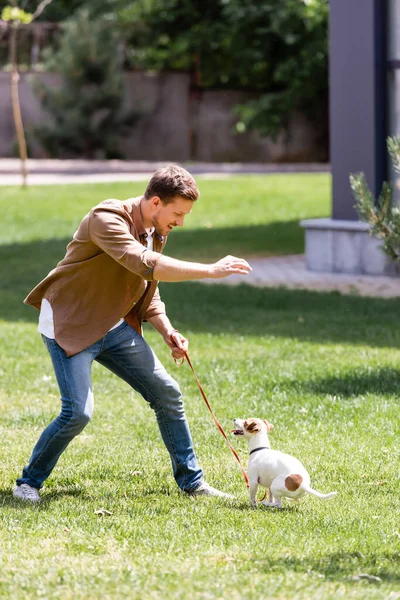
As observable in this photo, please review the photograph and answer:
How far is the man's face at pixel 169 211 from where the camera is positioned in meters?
4.76

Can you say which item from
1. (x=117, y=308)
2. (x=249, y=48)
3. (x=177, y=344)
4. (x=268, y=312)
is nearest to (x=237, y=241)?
(x=268, y=312)

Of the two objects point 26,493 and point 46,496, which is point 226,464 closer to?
point 46,496

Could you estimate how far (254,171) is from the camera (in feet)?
95.3

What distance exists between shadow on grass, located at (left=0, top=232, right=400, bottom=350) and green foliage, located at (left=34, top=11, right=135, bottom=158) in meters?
19.8

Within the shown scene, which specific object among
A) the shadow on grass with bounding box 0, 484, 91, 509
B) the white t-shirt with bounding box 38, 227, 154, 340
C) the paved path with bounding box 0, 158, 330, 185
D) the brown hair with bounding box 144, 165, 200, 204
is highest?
the brown hair with bounding box 144, 165, 200, 204

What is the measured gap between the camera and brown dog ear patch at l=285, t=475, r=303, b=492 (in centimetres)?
486

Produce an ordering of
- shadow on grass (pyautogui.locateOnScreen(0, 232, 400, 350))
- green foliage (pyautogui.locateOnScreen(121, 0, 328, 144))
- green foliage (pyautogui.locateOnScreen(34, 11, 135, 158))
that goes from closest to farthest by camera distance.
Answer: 1. shadow on grass (pyautogui.locateOnScreen(0, 232, 400, 350))
2. green foliage (pyautogui.locateOnScreen(121, 0, 328, 144))
3. green foliage (pyautogui.locateOnScreen(34, 11, 135, 158))

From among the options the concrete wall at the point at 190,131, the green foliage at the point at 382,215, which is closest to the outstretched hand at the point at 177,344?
the green foliage at the point at 382,215

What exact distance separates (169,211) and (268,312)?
19.8 ft

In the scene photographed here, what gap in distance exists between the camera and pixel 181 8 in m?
34.9

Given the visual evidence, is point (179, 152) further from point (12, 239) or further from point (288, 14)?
point (12, 239)

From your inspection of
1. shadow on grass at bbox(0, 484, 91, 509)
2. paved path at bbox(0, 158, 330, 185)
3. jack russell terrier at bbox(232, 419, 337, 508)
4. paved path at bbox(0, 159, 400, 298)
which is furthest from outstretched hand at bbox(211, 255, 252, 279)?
paved path at bbox(0, 158, 330, 185)

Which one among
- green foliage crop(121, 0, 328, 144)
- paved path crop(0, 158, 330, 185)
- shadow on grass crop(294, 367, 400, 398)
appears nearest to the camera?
shadow on grass crop(294, 367, 400, 398)

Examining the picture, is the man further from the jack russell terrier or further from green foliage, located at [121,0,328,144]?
green foliage, located at [121,0,328,144]
